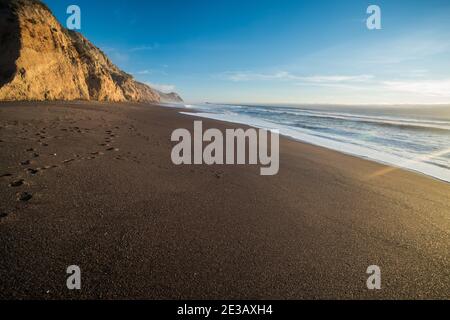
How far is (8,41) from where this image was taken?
753 inches

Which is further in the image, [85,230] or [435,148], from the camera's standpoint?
[435,148]

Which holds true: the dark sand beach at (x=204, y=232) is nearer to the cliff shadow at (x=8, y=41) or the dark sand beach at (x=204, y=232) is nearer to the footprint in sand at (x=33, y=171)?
the footprint in sand at (x=33, y=171)

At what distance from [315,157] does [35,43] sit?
26258 millimetres

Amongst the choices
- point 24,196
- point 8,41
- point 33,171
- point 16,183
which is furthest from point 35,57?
point 24,196

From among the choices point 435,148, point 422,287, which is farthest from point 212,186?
point 435,148

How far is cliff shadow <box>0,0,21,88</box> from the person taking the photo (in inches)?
715

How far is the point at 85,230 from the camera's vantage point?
2.98 meters

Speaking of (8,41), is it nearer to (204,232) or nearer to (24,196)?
(24,196)

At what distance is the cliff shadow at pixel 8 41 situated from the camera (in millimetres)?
18156

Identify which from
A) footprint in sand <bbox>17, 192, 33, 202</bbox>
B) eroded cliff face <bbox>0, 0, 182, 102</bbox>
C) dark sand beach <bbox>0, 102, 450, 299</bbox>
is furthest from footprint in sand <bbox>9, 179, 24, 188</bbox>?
eroded cliff face <bbox>0, 0, 182, 102</bbox>

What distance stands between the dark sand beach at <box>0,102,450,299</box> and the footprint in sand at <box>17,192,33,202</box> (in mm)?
23

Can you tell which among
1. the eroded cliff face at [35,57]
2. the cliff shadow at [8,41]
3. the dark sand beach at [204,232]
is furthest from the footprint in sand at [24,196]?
the cliff shadow at [8,41]

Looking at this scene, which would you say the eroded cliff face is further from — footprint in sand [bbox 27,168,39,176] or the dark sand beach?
footprint in sand [bbox 27,168,39,176]
